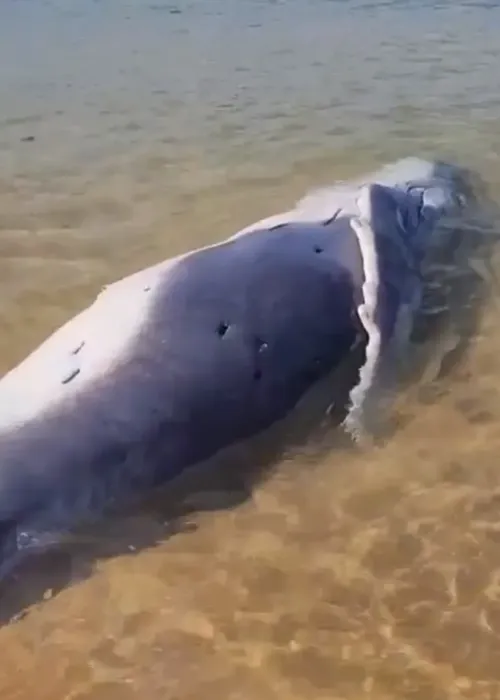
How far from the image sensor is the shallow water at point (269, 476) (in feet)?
12.3

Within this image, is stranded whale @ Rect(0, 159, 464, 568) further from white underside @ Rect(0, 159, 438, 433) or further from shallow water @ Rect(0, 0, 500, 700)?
shallow water @ Rect(0, 0, 500, 700)

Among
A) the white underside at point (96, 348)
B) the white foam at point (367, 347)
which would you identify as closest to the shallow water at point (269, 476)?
the white foam at point (367, 347)

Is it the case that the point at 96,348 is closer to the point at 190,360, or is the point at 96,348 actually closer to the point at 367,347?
the point at 190,360

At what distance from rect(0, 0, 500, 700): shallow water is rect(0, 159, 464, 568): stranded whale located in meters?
0.24

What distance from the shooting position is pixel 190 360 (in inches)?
182

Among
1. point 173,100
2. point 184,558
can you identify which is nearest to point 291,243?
point 184,558

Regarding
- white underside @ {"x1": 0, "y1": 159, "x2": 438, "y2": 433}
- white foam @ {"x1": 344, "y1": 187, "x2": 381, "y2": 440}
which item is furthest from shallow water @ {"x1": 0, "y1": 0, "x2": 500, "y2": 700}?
white underside @ {"x1": 0, "y1": 159, "x2": 438, "y2": 433}

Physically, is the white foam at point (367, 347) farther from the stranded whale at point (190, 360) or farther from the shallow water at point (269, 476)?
the shallow water at point (269, 476)

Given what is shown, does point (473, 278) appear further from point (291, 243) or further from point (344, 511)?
point (344, 511)

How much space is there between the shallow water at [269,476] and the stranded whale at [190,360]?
0.78 feet

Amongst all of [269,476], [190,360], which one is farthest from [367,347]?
[190,360]

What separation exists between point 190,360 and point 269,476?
652 millimetres

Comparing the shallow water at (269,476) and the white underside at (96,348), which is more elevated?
the white underside at (96,348)

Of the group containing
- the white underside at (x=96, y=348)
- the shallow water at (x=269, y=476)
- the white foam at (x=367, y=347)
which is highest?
the white underside at (x=96, y=348)
